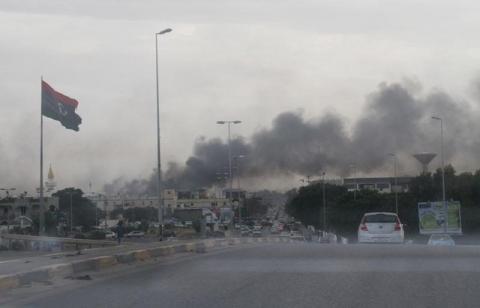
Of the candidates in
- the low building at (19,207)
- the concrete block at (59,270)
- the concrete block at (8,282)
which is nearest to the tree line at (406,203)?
the low building at (19,207)

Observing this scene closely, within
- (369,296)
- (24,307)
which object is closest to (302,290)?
(369,296)

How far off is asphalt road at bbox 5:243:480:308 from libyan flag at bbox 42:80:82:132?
21.1 metres

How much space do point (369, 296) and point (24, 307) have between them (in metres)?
5.41

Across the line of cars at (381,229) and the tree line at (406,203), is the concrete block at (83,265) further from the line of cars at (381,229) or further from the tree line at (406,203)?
the tree line at (406,203)

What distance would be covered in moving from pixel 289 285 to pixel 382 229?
59.4 ft

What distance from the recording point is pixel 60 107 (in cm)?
3934

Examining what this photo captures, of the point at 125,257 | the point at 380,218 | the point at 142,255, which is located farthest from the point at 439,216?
the point at 125,257

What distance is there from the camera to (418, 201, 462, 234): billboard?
66750 mm

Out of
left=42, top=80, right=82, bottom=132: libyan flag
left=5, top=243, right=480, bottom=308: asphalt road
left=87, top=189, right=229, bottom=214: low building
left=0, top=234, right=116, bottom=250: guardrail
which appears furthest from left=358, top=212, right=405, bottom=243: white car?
left=87, top=189, right=229, bottom=214: low building

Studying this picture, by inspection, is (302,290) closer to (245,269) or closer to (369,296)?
(369,296)

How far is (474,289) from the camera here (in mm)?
12727

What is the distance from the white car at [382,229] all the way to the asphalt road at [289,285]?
1175 centimetres

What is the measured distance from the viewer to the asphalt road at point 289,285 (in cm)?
1180

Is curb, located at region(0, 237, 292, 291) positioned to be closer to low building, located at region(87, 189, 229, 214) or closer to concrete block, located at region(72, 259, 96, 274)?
concrete block, located at region(72, 259, 96, 274)
